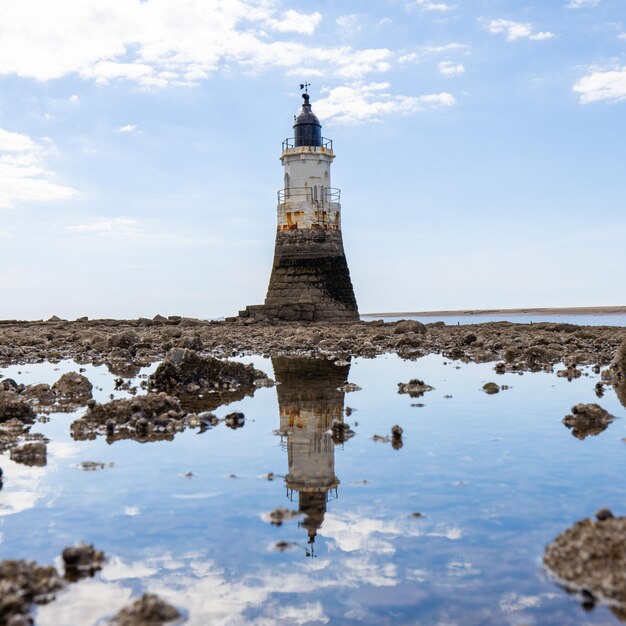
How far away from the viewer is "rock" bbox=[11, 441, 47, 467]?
5.24 meters

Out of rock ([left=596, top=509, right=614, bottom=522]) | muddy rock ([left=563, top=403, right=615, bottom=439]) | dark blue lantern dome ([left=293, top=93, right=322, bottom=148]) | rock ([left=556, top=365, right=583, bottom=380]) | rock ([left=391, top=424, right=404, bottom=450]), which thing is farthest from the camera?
dark blue lantern dome ([left=293, top=93, right=322, bottom=148])

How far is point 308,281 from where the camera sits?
3328cm

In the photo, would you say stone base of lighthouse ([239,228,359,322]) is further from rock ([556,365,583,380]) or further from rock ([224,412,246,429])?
rock ([224,412,246,429])

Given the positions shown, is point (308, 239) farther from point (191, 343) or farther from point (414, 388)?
point (414, 388)

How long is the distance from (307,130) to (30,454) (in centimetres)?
2970

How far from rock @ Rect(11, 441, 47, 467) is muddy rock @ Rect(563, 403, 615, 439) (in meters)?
4.48

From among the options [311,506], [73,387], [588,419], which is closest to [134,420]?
[73,387]

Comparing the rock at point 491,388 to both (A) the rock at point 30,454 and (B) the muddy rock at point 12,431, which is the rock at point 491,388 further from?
(A) the rock at point 30,454

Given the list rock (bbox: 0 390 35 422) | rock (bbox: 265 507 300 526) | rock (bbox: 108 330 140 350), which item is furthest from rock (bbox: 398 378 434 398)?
rock (bbox: 108 330 140 350)

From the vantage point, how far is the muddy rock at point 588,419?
644 centimetres

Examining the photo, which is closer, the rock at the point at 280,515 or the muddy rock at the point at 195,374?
the rock at the point at 280,515

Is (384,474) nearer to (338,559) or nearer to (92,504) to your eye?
(338,559)

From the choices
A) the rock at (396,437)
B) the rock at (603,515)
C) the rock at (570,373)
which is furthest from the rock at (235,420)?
the rock at (570,373)

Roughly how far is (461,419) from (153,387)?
13.9 ft
